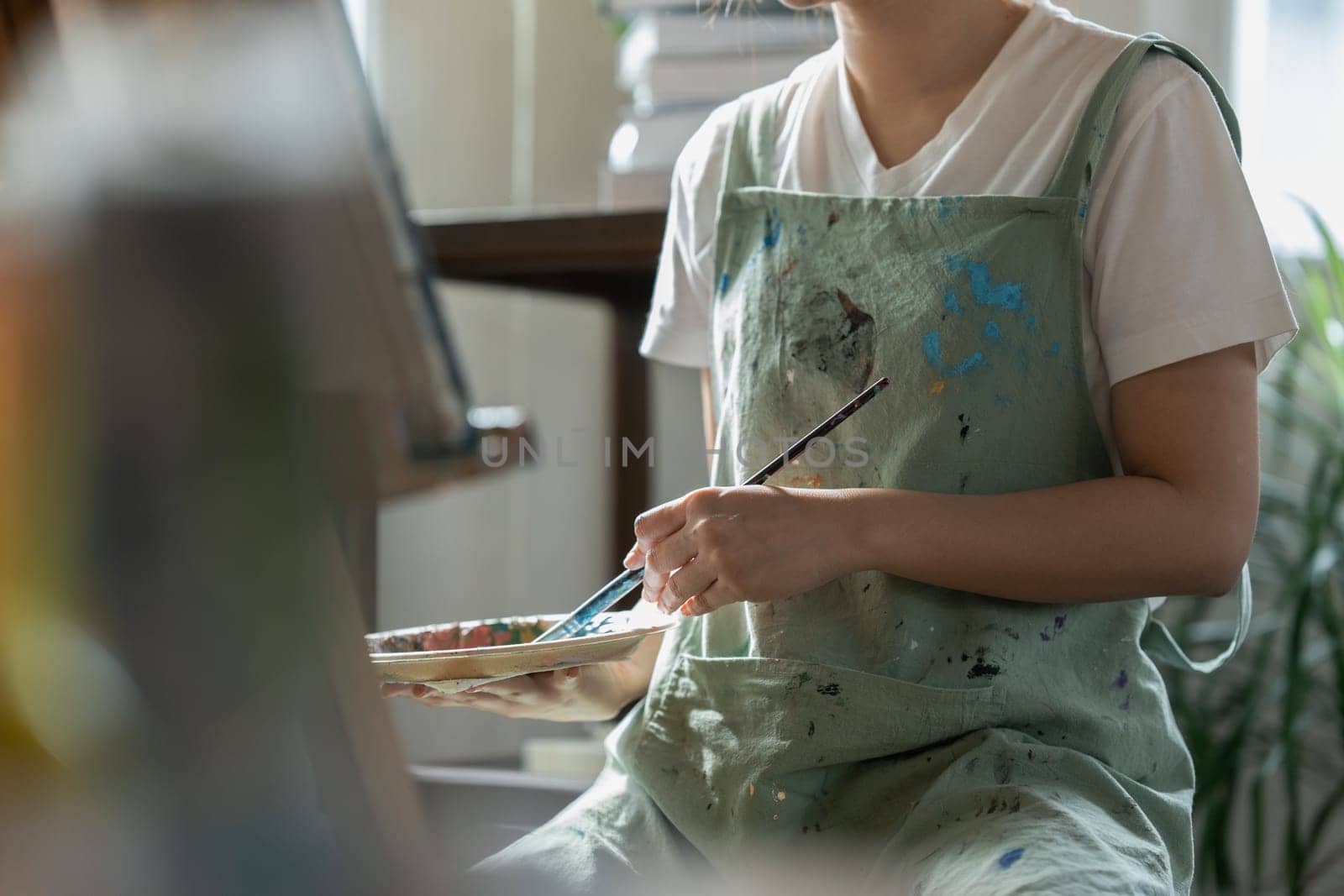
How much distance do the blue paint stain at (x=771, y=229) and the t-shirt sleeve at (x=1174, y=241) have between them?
177 millimetres

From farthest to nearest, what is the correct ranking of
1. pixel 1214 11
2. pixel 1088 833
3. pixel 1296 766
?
pixel 1214 11 < pixel 1296 766 < pixel 1088 833

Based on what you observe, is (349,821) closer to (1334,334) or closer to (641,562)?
(641,562)

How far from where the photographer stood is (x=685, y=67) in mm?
1188

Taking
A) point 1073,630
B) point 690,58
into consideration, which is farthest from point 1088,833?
point 690,58

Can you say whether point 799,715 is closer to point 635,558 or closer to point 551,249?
Result: point 635,558

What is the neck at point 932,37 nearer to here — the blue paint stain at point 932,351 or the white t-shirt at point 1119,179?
the white t-shirt at point 1119,179

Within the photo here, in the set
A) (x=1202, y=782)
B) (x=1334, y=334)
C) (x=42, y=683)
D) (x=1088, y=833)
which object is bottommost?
(x=1202, y=782)

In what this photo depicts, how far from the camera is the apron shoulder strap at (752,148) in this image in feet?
2.66

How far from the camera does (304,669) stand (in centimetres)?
30

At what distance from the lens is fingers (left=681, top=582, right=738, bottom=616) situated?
0.64m

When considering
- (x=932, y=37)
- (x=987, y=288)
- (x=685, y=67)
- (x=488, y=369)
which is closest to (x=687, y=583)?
(x=987, y=288)

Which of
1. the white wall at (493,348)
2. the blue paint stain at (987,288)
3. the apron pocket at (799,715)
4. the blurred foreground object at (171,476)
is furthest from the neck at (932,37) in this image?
the white wall at (493,348)

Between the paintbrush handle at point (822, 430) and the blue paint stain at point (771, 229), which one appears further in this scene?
the blue paint stain at point (771, 229)

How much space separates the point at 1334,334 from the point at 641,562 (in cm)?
100
